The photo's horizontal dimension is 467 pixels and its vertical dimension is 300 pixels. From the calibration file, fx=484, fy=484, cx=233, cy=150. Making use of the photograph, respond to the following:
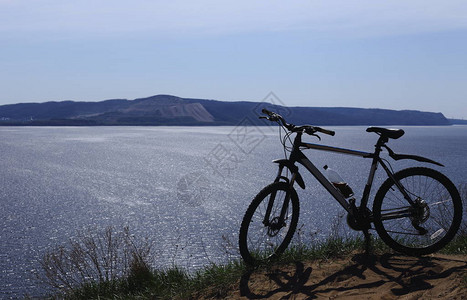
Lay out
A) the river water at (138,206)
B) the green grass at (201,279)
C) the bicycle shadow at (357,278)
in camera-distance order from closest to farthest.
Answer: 1. the bicycle shadow at (357,278)
2. the green grass at (201,279)
3. the river water at (138,206)

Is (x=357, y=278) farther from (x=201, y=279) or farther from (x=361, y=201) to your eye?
(x=201, y=279)

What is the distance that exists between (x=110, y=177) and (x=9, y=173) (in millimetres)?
12841

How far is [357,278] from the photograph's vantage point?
511 cm

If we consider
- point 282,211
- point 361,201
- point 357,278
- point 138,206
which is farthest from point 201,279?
point 138,206

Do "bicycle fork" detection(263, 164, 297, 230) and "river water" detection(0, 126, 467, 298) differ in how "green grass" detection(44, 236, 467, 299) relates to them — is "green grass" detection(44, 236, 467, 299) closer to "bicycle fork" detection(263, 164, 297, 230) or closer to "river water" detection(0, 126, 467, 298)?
"bicycle fork" detection(263, 164, 297, 230)

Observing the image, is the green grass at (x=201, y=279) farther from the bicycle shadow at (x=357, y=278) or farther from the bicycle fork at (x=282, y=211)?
the bicycle fork at (x=282, y=211)

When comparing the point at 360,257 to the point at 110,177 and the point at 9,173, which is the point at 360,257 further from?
the point at 9,173

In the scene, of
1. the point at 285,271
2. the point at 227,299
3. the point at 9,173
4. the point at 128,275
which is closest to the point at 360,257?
the point at 285,271

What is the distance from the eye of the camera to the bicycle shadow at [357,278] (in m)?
4.85

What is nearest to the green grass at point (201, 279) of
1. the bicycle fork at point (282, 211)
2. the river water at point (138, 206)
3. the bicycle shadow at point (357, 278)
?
the bicycle shadow at point (357, 278)

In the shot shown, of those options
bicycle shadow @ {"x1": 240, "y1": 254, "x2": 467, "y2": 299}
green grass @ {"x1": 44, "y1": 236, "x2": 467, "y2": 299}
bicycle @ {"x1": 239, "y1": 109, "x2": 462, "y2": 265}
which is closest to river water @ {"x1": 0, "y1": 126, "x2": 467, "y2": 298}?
green grass @ {"x1": 44, "y1": 236, "x2": 467, "y2": 299}

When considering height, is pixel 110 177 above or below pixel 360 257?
below

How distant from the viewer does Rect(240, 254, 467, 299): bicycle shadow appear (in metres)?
4.85

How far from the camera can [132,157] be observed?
8031cm
